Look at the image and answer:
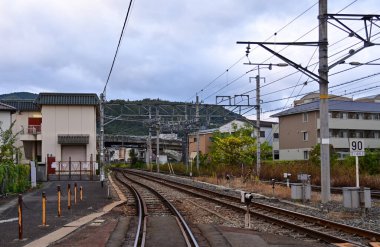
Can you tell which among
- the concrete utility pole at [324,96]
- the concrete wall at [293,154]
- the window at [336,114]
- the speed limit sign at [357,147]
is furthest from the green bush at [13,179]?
the window at [336,114]

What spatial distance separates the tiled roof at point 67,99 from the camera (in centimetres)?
5462

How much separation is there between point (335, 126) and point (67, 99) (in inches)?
1311

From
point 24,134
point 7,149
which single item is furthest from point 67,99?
point 7,149

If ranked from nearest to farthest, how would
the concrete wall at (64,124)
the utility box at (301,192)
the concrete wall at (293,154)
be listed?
1. the utility box at (301,192)
2. the concrete wall at (64,124)
3. the concrete wall at (293,154)

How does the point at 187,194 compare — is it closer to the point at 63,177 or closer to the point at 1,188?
the point at 1,188

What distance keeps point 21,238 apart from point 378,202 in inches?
613

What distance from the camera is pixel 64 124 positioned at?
55406mm

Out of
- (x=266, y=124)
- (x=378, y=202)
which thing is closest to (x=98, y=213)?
(x=378, y=202)

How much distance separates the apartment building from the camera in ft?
209

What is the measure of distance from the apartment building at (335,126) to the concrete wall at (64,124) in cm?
2709

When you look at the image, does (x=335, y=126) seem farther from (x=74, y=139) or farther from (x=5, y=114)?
(x=5, y=114)

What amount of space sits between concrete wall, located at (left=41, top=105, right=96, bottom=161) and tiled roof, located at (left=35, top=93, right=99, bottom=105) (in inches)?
27.2

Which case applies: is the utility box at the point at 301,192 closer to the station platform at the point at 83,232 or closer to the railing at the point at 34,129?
the station platform at the point at 83,232

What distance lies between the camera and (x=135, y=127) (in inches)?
4970
